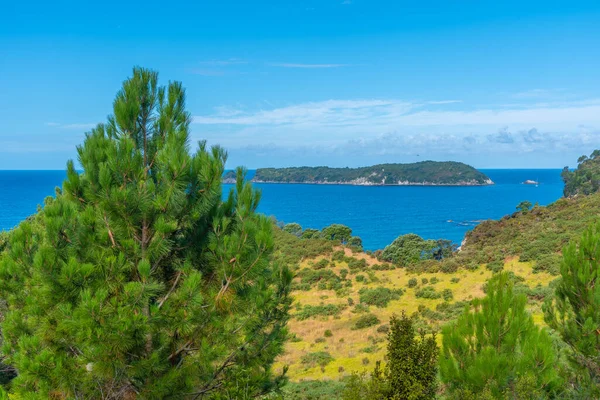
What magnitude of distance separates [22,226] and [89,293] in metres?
1.93

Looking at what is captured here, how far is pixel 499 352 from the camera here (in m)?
6.05

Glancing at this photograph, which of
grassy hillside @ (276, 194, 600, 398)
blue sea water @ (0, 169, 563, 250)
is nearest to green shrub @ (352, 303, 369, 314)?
grassy hillside @ (276, 194, 600, 398)

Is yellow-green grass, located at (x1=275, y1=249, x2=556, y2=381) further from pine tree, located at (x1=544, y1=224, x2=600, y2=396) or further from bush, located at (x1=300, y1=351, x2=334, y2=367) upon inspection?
pine tree, located at (x1=544, y1=224, x2=600, y2=396)

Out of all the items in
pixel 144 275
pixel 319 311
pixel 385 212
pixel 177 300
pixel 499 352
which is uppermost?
pixel 144 275

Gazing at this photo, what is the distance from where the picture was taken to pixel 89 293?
454cm

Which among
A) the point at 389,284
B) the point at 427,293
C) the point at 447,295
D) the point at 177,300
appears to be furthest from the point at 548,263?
→ the point at 177,300

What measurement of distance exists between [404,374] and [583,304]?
376cm

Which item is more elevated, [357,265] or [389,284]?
Result: [357,265]

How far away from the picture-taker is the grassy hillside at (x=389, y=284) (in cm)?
1895

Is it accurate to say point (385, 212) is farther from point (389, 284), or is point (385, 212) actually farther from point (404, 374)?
point (404, 374)

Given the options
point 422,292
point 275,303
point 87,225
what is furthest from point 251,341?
point 422,292

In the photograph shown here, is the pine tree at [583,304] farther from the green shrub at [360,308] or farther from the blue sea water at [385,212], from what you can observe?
Result: the blue sea water at [385,212]

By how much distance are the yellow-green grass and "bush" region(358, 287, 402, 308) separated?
386 mm

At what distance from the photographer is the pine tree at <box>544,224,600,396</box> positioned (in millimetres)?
7152
